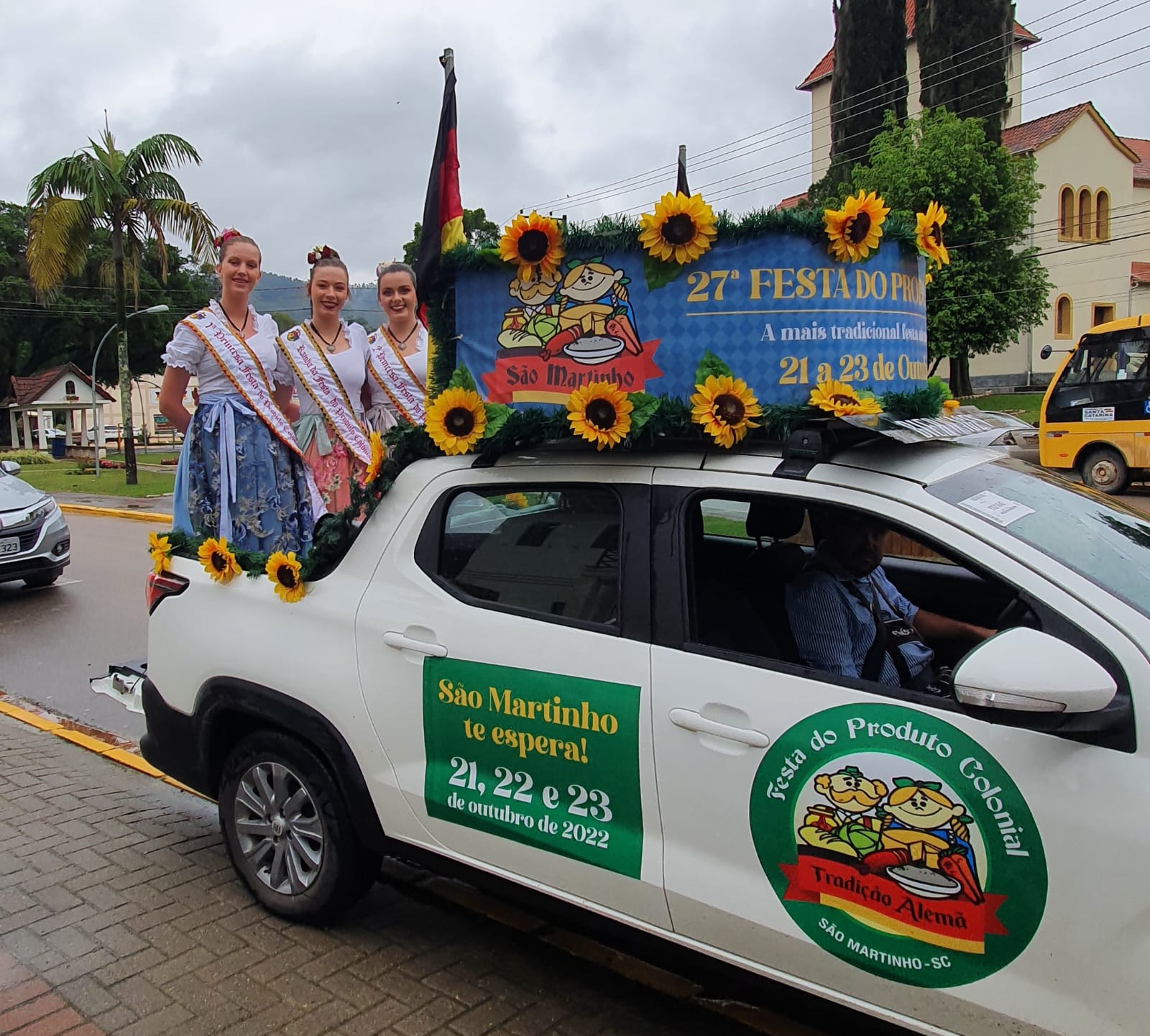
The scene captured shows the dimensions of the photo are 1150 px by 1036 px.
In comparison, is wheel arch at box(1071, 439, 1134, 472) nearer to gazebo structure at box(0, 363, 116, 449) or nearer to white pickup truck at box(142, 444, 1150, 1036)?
white pickup truck at box(142, 444, 1150, 1036)

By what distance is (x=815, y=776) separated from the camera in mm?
2207

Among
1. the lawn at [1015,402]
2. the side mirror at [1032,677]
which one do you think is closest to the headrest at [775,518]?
the side mirror at [1032,677]

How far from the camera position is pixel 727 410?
2.49 meters

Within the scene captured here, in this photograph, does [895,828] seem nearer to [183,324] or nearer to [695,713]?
[695,713]

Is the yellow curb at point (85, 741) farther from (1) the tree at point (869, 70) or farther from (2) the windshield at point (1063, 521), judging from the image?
(1) the tree at point (869, 70)

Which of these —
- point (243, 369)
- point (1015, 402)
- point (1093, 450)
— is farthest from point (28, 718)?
point (1015, 402)

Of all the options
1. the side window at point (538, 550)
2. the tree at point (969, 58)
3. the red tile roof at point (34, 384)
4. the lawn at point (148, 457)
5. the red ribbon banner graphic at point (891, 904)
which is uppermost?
the tree at point (969, 58)

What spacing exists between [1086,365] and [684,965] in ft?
53.1

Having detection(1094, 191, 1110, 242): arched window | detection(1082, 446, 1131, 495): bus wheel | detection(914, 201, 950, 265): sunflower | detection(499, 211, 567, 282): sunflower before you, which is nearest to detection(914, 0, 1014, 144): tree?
detection(1094, 191, 1110, 242): arched window

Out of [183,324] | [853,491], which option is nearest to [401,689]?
[853,491]

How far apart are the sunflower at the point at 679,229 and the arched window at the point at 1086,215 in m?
39.8

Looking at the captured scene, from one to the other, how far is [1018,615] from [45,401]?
65.3m

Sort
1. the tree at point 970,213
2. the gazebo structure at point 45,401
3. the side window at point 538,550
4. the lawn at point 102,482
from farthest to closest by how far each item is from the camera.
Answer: the gazebo structure at point 45,401, the tree at point 970,213, the lawn at point 102,482, the side window at point 538,550

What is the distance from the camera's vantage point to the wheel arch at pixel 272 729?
308cm
